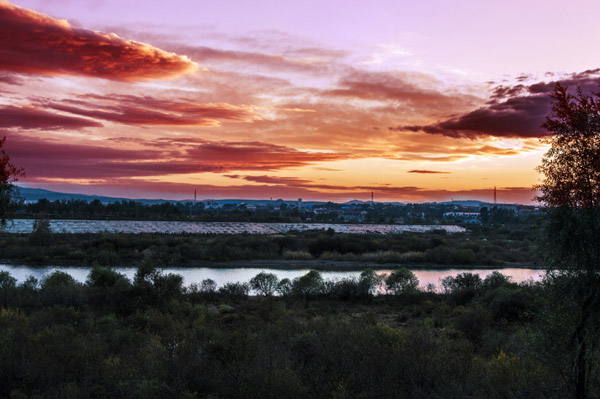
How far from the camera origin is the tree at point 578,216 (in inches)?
292

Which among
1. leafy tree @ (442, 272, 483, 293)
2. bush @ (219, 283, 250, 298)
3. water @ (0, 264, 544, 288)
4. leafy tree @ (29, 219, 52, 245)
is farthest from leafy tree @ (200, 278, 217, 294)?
leafy tree @ (29, 219, 52, 245)

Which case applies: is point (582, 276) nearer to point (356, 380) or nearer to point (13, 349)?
point (356, 380)

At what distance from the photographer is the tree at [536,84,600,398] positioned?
7.42 meters

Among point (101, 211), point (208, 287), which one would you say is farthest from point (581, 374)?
point (101, 211)

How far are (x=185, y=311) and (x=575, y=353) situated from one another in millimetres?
15459

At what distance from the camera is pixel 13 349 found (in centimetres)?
945

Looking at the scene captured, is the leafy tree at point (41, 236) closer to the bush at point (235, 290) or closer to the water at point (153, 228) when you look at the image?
the water at point (153, 228)

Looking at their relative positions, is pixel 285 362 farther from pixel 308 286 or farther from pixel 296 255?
pixel 296 255

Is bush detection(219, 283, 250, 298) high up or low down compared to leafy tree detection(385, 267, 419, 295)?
down

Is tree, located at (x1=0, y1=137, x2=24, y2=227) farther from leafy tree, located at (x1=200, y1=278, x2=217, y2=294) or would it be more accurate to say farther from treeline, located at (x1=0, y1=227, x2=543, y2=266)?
treeline, located at (x1=0, y1=227, x2=543, y2=266)

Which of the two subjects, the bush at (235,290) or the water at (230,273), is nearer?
the bush at (235,290)

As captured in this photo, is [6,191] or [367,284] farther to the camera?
[367,284]

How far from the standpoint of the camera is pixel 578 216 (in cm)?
749

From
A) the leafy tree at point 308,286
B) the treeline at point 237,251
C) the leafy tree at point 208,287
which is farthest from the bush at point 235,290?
the treeline at point 237,251
